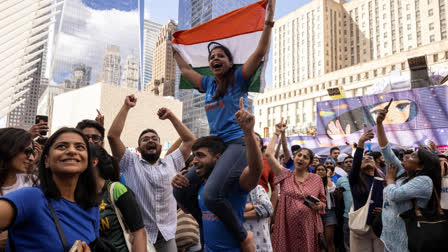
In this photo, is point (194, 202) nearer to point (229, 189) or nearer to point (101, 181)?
point (229, 189)

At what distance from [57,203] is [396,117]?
40.1ft

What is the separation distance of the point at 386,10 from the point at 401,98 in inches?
3342

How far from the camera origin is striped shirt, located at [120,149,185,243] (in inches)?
135

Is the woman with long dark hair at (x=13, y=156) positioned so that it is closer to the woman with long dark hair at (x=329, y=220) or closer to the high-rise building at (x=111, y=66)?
the woman with long dark hair at (x=329, y=220)

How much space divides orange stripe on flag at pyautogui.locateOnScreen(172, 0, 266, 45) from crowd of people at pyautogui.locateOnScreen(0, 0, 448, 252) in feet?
1.12

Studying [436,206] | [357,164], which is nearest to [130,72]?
[357,164]

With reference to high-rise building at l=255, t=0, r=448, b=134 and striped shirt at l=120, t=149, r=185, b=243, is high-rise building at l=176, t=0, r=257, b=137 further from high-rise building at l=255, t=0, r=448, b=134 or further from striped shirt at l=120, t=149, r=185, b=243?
striped shirt at l=120, t=149, r=185, b=243

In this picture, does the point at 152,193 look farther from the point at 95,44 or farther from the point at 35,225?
the point at 95,44

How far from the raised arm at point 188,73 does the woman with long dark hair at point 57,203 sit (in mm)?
1647

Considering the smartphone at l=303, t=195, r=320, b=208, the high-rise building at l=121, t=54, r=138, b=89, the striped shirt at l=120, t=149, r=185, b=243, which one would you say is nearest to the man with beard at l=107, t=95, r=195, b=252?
the striped shirt at l=120, t=149, r=185, b=243

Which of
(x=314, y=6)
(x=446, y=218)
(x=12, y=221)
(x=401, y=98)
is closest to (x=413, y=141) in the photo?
(x=401, y=98)

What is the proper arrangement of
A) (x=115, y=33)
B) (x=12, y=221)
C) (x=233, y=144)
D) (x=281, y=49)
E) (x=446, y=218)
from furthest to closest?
(x=115, y=33), (x=281, y=49), (x=446, y=218), (x=233, y=144), (x=12, y=221)

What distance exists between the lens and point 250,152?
8.08ft

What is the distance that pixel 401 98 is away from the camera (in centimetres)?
1176
